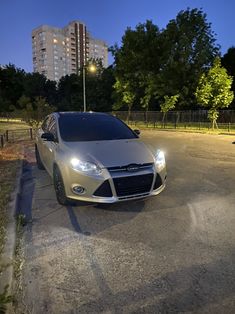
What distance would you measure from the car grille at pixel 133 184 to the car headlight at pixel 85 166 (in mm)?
331

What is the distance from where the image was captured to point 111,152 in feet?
16.1

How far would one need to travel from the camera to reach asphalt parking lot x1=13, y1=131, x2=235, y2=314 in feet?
8.94

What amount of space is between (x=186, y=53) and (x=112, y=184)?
29.0 m

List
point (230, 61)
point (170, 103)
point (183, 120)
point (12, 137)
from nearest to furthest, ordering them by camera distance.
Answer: point (12, 137) → point (183, 120) → point (170, 103) → point (230, 61)

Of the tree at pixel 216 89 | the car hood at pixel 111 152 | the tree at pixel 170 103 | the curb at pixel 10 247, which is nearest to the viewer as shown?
the curb at pixel 10 247

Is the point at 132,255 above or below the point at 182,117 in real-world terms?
below

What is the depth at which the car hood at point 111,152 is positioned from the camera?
466 cm

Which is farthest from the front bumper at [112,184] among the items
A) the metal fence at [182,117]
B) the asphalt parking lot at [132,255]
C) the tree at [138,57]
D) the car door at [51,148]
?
the tree at [138,57]

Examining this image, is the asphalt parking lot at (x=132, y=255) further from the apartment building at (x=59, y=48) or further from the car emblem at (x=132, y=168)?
the apartment building at (x=59, y=48)

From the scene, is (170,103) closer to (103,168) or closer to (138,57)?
(138,57)

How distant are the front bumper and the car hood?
0.44ft

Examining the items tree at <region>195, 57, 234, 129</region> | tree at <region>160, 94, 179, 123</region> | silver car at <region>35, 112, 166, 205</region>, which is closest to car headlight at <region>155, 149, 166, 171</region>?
silver car at <region>35, 112, 166, 205</region>

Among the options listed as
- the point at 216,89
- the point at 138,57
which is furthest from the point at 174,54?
the point at 216,89

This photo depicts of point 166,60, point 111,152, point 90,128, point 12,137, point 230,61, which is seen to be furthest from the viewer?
point 230,61
